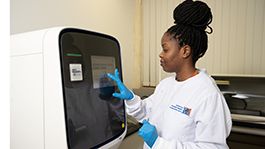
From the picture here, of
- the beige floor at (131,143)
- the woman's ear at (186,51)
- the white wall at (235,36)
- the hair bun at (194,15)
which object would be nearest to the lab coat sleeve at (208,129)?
the woman's ear at (186,51)

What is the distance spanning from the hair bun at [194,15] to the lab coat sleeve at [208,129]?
0.98 feet

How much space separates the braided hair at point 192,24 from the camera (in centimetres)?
84

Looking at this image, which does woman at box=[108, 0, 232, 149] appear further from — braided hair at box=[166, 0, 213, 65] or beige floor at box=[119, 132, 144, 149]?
beige floor at box=[119, 132, 144, 149]

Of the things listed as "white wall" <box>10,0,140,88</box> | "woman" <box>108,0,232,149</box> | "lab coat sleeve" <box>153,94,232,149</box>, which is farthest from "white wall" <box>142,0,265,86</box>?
"lab coat sleeve" <box>153,94,232,149</box>

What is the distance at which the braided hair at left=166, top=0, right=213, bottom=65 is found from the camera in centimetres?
84

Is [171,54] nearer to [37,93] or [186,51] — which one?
[186,51]

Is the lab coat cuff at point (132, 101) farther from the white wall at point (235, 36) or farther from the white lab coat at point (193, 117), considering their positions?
the white wall at point (235, 36)

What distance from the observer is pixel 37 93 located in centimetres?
68

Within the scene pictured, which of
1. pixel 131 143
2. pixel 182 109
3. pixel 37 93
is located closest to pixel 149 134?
pixel 182 109

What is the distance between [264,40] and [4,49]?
202 centimetres

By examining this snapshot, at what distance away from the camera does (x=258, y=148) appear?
1455 millimetres

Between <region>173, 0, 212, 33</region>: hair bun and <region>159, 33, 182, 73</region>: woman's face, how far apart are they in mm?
85

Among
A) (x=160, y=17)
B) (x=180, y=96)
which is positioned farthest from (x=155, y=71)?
(x=180, y=96)

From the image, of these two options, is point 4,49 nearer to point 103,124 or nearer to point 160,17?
point 103,124
